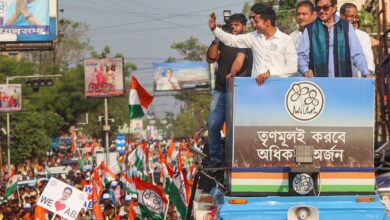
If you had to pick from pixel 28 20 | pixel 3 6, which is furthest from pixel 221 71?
pixel 3 6

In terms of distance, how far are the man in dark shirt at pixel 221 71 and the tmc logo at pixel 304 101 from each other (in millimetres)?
1474

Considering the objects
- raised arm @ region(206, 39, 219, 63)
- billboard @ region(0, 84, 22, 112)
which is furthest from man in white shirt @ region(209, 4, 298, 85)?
billboard @ region(0, 84, 22, 112)

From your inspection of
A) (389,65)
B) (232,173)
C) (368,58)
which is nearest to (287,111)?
(232,173)

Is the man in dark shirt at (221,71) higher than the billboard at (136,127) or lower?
higher

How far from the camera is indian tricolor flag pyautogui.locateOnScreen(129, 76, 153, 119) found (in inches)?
1059

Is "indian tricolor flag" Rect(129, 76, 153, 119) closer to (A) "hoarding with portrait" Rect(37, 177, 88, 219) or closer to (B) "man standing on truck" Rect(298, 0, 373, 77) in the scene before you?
(A) "hoarding with portrait" Rect(37, 177, 88, 219)

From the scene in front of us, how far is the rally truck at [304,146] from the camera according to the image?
27.2 ft

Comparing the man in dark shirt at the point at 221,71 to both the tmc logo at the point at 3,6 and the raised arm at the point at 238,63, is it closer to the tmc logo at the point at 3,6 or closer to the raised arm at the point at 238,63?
the raised arm at the point at 238,63

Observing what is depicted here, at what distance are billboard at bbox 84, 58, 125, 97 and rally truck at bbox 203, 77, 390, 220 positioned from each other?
56.1 m

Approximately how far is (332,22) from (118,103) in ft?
278

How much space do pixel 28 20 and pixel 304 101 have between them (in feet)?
116

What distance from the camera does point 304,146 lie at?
27.3ft

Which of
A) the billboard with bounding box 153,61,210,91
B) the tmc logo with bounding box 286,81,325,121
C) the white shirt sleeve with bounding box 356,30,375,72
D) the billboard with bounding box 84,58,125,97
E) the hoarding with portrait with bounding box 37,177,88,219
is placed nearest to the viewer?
the tmc logo with bounding box 286,81,325,121

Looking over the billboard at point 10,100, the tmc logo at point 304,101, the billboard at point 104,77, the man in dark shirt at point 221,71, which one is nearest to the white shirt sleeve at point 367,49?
the tmc logo at point 304,101
